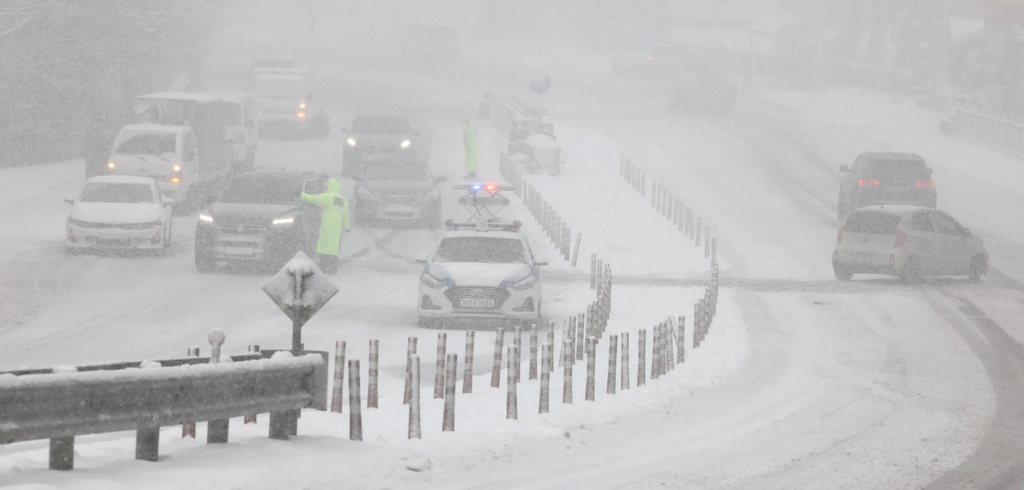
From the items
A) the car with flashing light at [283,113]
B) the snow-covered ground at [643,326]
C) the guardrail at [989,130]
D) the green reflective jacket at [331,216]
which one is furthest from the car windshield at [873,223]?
the car with flashing light at [283,113]

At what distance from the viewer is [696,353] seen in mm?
15641

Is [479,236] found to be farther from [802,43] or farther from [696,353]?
[802,43]

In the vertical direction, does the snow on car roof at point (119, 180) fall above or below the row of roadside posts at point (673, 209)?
above

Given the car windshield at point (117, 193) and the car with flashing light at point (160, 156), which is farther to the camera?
the car with flashing light at point (160, 156)

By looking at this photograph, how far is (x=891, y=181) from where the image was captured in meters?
28.1

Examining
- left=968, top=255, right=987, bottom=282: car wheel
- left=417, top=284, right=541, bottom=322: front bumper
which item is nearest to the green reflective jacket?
left=417, top=284, right=541, bottom=322: front bumper

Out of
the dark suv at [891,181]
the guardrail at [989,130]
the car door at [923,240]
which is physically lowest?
the car door at [923,240]

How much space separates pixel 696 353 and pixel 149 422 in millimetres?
9147

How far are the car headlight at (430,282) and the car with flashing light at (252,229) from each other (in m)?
4.46

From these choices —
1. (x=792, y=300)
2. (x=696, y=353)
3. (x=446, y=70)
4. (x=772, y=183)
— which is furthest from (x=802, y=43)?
(x=696, y=353)

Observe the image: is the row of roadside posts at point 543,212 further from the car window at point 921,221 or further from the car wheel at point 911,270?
the car window at point 921,221

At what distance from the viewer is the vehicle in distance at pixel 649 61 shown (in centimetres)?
5928

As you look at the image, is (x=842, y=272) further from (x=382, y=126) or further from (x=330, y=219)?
(x=382, y=126)

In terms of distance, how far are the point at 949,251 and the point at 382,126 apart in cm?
1528
